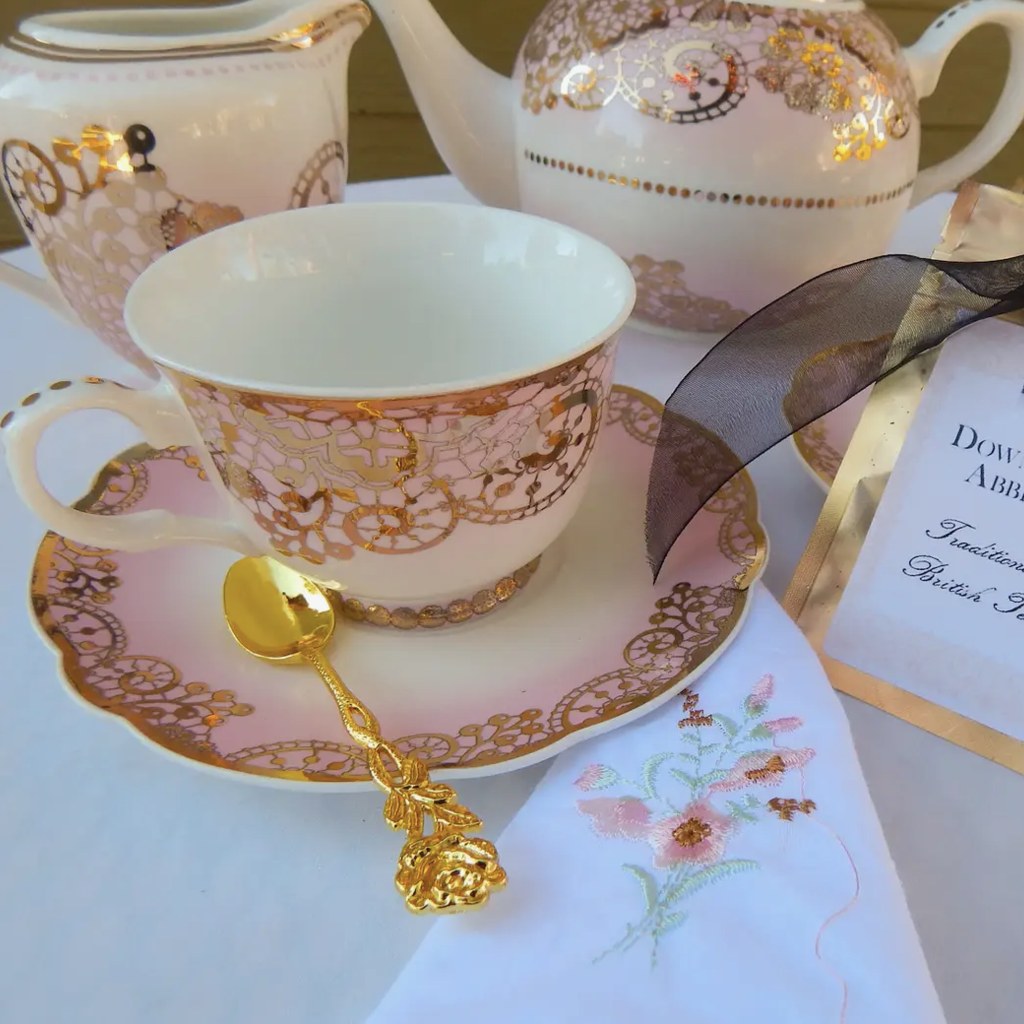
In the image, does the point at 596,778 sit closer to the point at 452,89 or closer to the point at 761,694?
the point at 761,694

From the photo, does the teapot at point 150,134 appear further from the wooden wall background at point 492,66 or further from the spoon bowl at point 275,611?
the wooden wall background at point 492,66

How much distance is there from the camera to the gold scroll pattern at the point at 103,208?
1.10 feet

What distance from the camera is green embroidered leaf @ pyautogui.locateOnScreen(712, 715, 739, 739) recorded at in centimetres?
24

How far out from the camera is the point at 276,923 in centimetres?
21

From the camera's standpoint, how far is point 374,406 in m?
0.23

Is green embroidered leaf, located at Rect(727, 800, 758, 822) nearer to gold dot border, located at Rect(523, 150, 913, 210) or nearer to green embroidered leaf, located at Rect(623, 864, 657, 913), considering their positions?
green embroidered leaf, located at Rect(623, 864, 657, 913)

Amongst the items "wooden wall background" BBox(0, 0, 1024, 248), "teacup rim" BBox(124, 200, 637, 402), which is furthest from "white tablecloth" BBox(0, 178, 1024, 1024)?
"wooden wall background" BBox(0, 0, 1024, 248)

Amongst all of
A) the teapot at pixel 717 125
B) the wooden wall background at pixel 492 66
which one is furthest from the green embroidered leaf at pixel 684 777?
the wooden wall background at pixel 492 66

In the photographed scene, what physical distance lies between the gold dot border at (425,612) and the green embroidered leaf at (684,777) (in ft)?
0.30

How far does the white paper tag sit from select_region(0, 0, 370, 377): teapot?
0.92ft

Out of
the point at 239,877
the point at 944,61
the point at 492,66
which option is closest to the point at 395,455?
the point at 239,877

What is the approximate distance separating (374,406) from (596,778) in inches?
4.6

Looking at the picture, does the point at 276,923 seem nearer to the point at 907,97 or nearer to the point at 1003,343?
the point at 1003,343

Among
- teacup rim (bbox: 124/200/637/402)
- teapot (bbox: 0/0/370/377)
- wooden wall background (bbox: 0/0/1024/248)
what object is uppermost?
teapot (bbox: 0/0/370/377)
